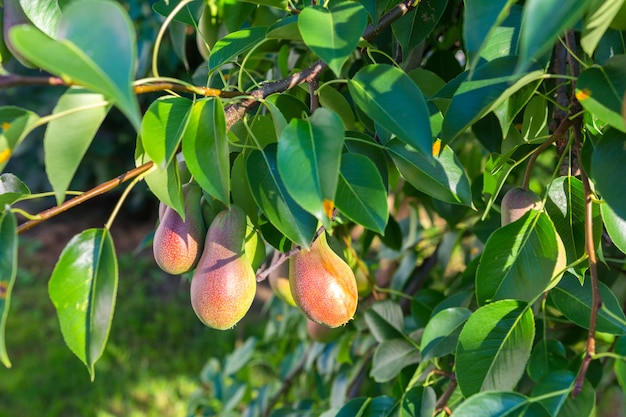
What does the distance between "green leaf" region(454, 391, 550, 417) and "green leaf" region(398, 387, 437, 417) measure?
16 centimetres

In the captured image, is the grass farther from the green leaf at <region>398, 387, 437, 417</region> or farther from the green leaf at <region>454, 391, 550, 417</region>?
the green leaf at <region>454, 391, 550, 417</region>

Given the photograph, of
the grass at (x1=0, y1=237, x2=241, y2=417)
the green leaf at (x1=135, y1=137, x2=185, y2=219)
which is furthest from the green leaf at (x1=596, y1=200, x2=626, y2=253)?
the grass at (x1=0, y1=237, x2=241, y2=417)

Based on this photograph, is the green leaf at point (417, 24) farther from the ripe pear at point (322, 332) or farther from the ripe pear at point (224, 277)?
the ripe pear at point (322, 332)

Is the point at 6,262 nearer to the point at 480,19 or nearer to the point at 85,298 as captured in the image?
the point at 85,298

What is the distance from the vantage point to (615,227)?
564mm

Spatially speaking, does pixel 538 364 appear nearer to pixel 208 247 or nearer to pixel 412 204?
pixel 208 247

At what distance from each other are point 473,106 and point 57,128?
0.29 m

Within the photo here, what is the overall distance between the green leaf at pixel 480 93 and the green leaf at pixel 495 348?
0.17 metres

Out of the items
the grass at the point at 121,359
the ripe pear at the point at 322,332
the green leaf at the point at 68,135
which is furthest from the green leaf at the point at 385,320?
the grass at the point at 121,359

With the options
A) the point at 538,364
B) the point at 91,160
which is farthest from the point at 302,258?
the point at 91,160

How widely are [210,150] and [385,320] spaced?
1.71ft

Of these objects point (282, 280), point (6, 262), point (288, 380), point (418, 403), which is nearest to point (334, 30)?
point (6, 262)

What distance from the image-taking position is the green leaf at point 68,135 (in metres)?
0.47

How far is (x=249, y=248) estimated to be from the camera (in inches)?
24.8
